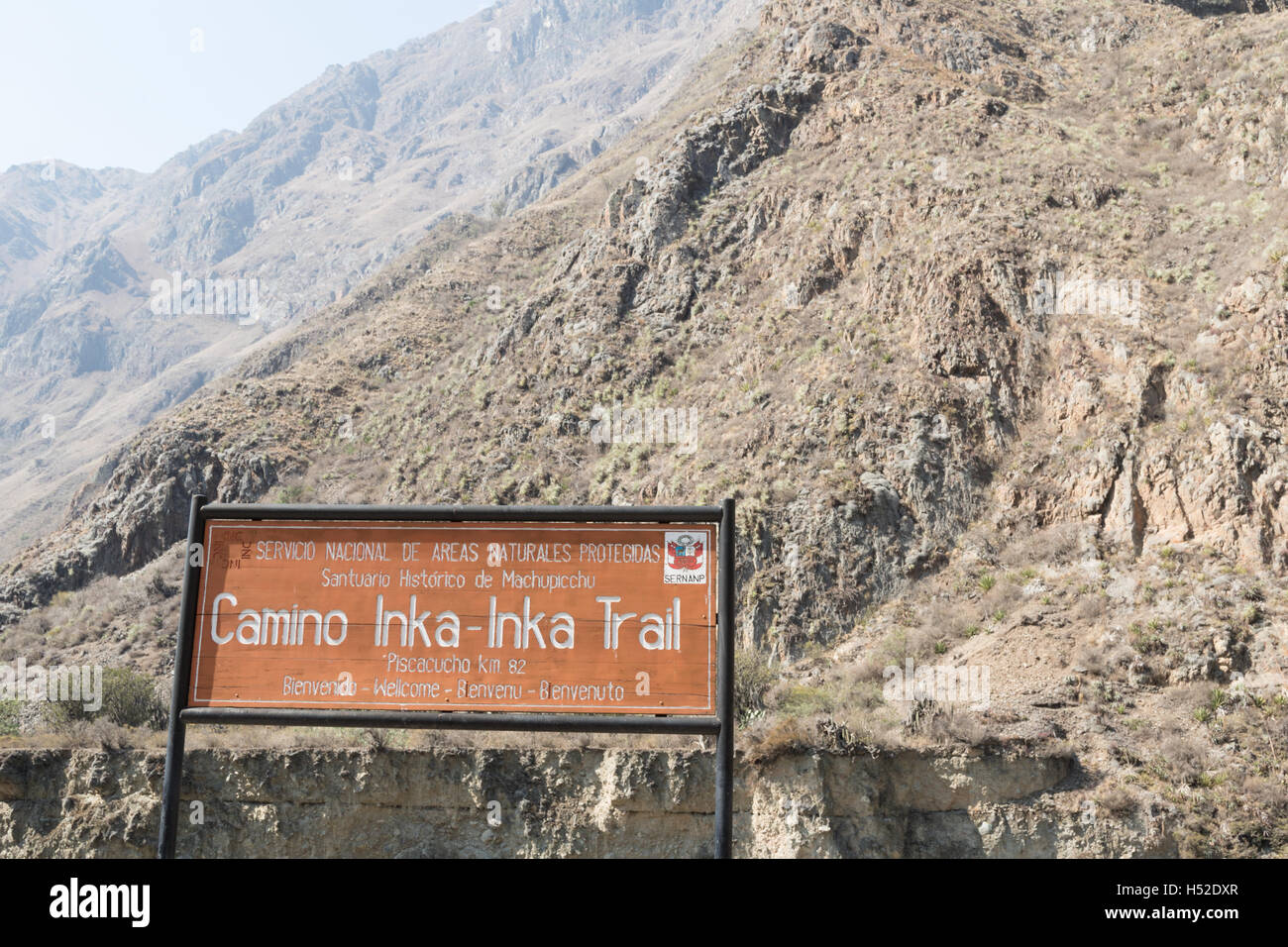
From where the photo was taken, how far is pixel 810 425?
24438 mm

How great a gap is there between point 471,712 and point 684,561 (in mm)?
1533

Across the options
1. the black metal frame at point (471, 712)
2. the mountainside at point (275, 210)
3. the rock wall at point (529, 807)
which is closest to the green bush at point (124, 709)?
the rock wall at point (529, 807)

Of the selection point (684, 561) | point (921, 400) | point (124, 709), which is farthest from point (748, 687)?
point (921, 400)

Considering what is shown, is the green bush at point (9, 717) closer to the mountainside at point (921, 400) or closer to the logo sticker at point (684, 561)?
the mountainside at point (921, 400)

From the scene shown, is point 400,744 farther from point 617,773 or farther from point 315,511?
point 315,511

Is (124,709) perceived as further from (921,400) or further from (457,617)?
(921,400)

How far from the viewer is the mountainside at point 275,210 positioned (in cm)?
9838

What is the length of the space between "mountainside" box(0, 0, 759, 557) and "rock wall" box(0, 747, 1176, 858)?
2397 inches

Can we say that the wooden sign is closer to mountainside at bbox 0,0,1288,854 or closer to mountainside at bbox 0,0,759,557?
mountainside at bbox 0,0,1288,854

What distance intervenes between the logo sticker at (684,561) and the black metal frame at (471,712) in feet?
0.41

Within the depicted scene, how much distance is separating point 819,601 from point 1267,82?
22.2 m

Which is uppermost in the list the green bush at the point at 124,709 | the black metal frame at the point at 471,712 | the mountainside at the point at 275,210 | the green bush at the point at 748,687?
the mountainside at the point at 275,210

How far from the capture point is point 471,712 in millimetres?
5105
